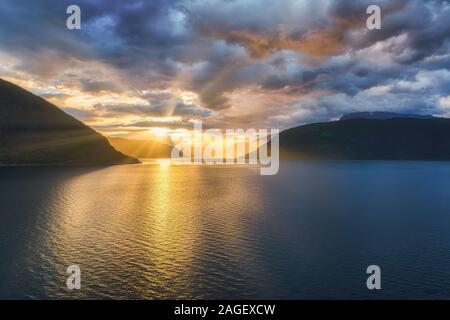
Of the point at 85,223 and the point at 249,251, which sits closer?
the point at 249,251

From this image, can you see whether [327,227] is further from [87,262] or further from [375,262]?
[87,262]

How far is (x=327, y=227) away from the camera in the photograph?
63062 mm

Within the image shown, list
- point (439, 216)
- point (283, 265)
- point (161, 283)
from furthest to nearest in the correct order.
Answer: point (439, 216), point (283, 265), point (161, 283)

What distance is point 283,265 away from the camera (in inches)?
1608

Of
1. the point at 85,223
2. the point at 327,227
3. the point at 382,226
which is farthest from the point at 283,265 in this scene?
the point at 85,223

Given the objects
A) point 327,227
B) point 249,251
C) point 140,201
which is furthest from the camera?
point 140,201

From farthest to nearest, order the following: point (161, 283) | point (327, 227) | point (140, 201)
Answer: point (140, 201) < point (327, 227) < point (161, 283)

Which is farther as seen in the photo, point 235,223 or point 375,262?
point 235,223

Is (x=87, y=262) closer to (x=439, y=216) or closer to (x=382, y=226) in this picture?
(x=382, y=226)

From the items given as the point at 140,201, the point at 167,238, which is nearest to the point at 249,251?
the point at 167,238

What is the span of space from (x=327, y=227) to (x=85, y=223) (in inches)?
1783

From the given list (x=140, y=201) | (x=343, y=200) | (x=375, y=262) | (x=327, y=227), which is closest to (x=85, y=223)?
(x=140, y=201)

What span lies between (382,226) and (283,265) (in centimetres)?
Result: 3145

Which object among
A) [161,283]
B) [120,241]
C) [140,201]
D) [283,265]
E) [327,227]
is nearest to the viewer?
[161,283]
